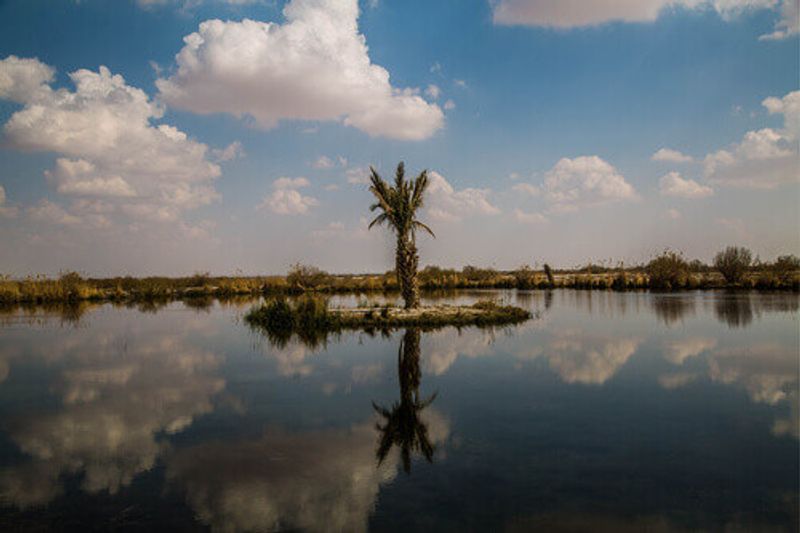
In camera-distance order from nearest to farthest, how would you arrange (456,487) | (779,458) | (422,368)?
1. (456,487)
2. (779,458)
3. (422,368)

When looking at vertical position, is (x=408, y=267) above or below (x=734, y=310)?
above

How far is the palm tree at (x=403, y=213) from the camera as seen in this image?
1165 inches

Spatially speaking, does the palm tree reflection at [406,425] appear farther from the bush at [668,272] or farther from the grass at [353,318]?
the bush at [668,272]

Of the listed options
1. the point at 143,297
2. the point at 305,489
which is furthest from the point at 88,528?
the point at 143,297

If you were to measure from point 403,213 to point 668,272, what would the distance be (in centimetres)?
3590

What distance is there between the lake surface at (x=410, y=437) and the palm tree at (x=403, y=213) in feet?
35.1

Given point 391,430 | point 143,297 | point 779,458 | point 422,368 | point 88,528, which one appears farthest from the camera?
point 143,297

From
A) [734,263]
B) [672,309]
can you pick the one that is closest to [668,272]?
[734,263]

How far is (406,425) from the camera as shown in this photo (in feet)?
32.3

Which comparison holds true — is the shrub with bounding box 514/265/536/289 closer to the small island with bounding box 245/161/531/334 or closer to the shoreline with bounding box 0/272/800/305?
the shoreline with bounding box 0/272/800/305

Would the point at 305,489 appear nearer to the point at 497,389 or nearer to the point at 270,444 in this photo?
the point at 270,444

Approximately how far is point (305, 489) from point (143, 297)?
178 ft

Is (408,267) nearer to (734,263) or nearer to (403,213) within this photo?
(403,213)

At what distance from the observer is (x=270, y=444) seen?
9.10 meters
